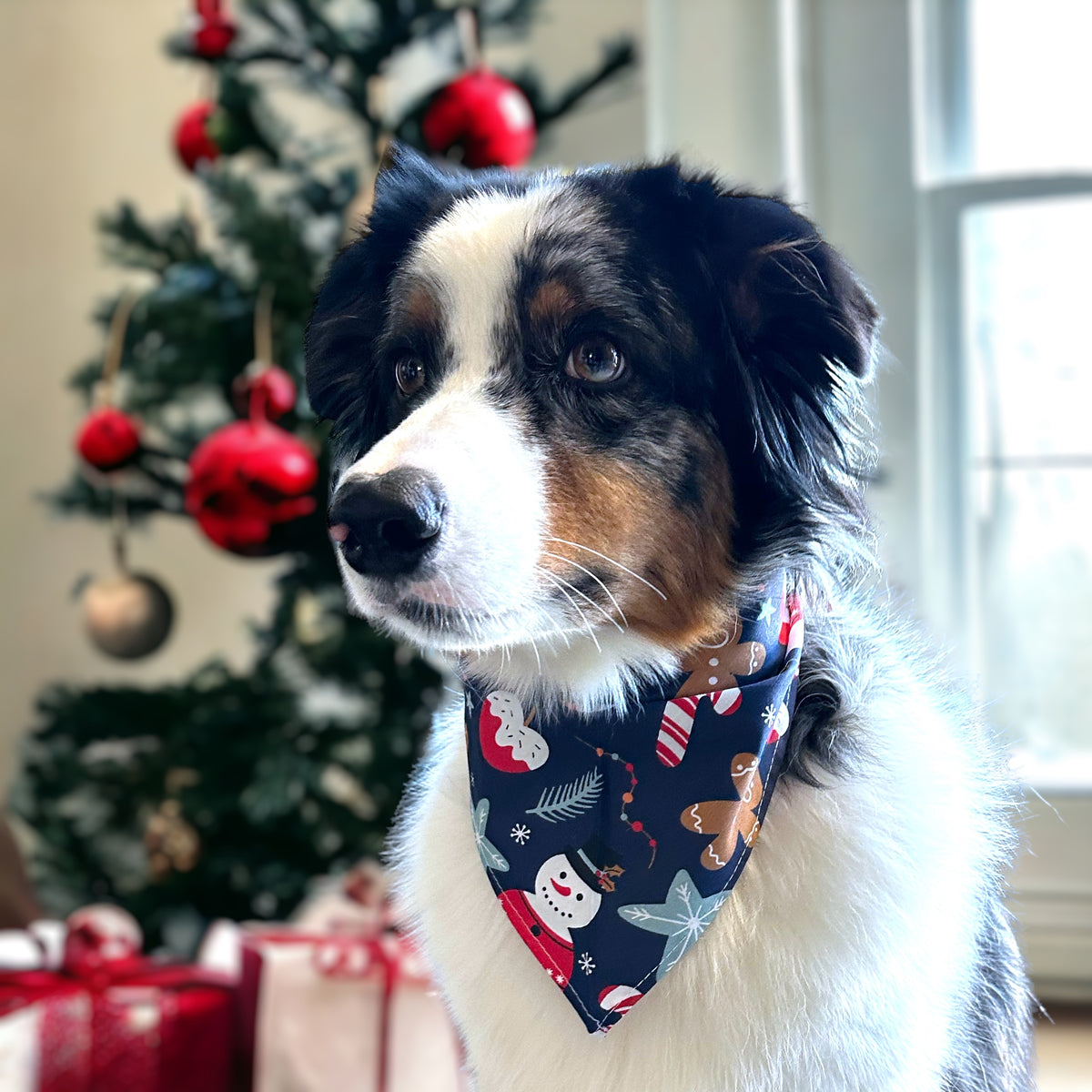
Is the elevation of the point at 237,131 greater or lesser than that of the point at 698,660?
greater

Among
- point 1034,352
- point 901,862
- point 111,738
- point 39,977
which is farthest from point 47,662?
point 901,862

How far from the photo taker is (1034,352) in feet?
7.08

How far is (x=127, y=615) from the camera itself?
187 centimetres

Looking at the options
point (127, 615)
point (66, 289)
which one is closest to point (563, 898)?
point (127, 615)

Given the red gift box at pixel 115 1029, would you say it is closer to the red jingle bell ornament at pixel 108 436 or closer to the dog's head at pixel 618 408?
the red jingle bell ornament at pixel 108 436

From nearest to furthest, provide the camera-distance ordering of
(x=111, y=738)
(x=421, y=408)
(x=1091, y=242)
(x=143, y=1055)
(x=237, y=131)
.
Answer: (x=421, y=408)
(x=143, y=1055)
(x=237, y=131)
(x=111, y=738)
(x=1091, y=242)

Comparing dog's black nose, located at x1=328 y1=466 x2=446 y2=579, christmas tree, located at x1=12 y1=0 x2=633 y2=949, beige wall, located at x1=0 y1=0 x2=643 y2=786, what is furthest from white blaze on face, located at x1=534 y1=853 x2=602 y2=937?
beige wall, located at x1=0 y1=0 x2=643 y2=786

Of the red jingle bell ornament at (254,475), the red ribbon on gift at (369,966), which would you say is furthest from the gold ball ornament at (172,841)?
the red jingle bell ornament at (254,475)

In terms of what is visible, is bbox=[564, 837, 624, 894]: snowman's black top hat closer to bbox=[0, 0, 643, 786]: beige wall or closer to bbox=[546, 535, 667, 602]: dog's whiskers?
bbox=[546, 535, 667, 602]: dog's whiskers

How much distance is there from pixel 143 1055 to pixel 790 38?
6.20ft

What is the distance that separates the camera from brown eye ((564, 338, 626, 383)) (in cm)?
84

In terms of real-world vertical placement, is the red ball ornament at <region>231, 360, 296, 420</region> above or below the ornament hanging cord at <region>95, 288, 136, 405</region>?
below

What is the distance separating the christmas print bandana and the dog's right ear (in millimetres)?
293

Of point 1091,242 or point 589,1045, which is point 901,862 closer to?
point 589,1045
